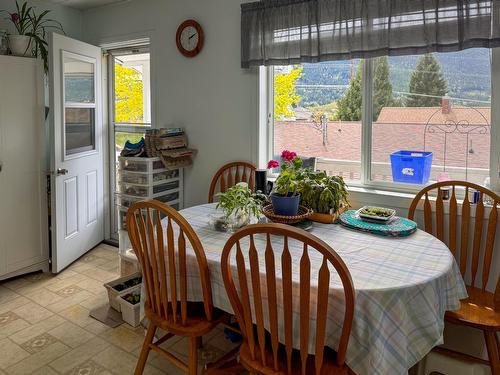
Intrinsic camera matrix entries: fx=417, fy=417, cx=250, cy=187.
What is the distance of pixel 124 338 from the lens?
2.54 m

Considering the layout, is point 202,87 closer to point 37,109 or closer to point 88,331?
point 37,109

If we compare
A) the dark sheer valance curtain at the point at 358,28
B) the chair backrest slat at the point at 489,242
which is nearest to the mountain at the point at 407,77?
the dark sheer valance curtain at the point at 358,28

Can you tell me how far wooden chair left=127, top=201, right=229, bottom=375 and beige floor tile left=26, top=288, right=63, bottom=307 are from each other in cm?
143

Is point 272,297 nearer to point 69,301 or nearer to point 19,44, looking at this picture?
point 69,301

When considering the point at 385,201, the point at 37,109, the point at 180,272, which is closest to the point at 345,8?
the point at 385,201

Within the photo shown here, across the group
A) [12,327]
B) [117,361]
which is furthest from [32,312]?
[117,361]

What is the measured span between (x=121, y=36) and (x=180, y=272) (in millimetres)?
2892

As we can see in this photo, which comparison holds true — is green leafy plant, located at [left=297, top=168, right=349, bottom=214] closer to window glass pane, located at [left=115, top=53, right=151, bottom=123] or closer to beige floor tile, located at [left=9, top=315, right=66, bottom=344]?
beige floor tile, located at [left=9, top=315, right=66, bottom=344]

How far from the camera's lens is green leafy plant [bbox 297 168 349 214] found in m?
2.22

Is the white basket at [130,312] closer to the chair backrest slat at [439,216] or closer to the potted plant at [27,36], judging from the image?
the chair backrest slat at [439,216]

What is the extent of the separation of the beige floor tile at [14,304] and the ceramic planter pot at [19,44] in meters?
1.86

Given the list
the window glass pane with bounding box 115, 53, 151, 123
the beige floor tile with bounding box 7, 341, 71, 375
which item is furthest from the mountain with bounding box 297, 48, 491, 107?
the beige floor tile with bounding box 7, 341, 71, 375

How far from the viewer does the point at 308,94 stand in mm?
3035

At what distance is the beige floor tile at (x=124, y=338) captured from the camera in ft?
8.07
